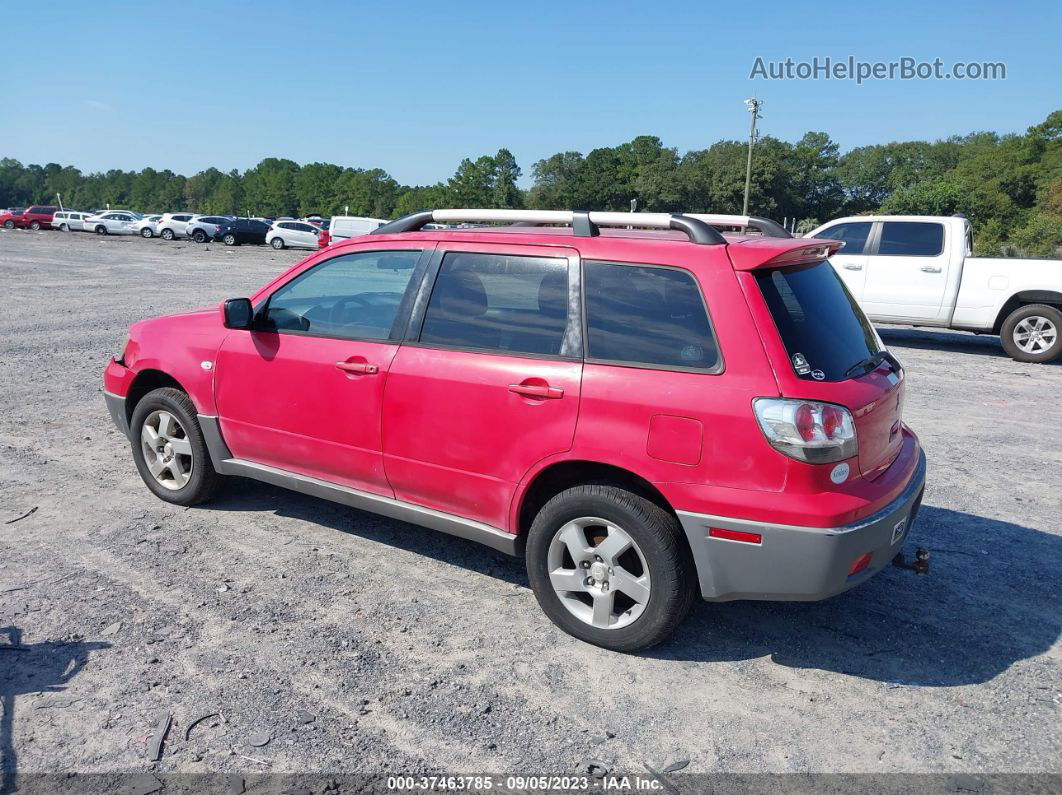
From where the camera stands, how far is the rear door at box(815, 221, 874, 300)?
12.3 meters

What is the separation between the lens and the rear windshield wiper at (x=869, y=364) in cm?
355

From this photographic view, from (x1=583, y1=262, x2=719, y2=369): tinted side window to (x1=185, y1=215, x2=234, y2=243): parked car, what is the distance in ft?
148

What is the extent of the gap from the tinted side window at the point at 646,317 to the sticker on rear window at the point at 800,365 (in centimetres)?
31

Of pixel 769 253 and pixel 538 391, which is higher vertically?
pixel 769 253

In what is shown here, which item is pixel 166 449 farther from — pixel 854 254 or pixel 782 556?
pixel 854 254

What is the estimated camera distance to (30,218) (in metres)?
55.6

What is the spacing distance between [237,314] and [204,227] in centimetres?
4475

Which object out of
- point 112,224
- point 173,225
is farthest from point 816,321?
point 112,224

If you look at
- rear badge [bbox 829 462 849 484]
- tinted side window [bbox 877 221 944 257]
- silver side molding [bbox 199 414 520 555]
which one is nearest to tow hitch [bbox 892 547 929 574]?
rear badge [bbox 829 462 849 484]

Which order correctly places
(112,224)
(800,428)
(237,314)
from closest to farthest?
(800,428) < (237,314) < (112,224)

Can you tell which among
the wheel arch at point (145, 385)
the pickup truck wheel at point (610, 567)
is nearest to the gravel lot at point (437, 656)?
the pickup truck wheel at point (610, 567)

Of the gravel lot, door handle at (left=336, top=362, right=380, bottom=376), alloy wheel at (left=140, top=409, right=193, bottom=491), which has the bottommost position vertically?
the gravel lot

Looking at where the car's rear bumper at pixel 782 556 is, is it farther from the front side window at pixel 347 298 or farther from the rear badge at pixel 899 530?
the front side window at pixel 347 298

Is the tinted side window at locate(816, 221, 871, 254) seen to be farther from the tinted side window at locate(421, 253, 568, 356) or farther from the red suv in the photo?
the tinted side window at locate(421, 253, 568, 356)
